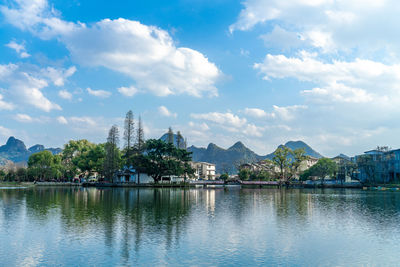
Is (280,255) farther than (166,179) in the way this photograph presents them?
No

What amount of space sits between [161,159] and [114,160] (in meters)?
14.7

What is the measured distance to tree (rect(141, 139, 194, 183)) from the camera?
271 ft

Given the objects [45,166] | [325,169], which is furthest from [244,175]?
[45,166]

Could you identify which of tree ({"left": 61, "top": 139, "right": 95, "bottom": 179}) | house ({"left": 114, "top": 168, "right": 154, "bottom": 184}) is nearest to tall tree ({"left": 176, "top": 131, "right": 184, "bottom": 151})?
house ({"left": 114, "top": 168, "right": 154, "bottom": 184})

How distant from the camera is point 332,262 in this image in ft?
45.0

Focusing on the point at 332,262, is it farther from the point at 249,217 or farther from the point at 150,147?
the point at 150,147

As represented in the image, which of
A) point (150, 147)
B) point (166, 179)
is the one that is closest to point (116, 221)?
point (150, 147)

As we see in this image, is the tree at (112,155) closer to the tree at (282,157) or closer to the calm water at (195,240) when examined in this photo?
the tree at (282,157)

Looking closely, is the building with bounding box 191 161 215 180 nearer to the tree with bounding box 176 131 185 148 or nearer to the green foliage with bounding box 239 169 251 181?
the green foliage with bounding box 239 169 251 181

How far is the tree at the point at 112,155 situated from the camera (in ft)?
290

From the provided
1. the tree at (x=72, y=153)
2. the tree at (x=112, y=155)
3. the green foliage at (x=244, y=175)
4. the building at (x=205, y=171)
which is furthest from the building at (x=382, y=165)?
the building at (x=205, y=171)

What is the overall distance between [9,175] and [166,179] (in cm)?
5402

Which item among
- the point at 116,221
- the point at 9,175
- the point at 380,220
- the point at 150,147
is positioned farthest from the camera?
the point at 9,175

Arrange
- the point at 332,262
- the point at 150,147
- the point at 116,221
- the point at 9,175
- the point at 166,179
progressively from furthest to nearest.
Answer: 1. the point at 9,175
2. the point at 166,179
3. the point at 150,147
4. the point at 116,221
5. the point at 332,262
